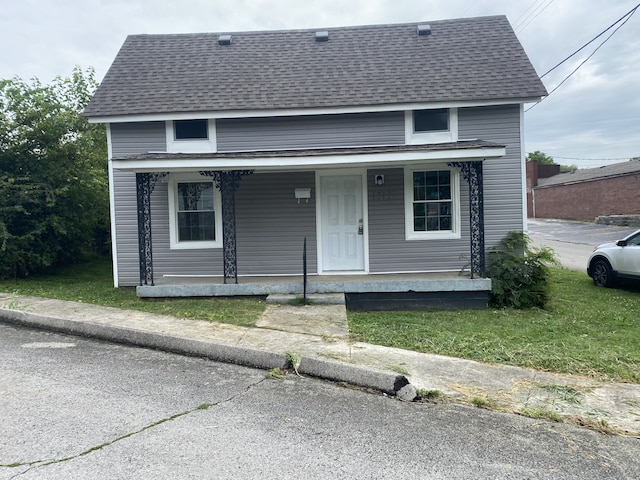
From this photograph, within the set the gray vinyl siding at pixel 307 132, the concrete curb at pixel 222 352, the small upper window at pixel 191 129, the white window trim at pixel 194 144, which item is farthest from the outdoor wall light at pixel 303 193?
the concrete curb at pixel 222 352

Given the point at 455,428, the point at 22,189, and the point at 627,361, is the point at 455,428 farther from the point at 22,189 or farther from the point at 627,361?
the point at 22,189

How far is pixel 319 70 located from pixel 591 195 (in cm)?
3294

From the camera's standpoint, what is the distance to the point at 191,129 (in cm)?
1019

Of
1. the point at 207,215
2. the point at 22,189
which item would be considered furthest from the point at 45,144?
the point at 207,215

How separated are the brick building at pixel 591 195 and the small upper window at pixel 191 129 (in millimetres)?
31615

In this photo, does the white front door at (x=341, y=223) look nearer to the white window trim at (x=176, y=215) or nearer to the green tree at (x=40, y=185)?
the white window trim at (x=176, y=215)

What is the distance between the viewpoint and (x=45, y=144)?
1141 cm

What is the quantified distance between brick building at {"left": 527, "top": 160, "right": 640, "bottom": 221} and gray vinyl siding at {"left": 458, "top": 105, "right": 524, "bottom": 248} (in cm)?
2729

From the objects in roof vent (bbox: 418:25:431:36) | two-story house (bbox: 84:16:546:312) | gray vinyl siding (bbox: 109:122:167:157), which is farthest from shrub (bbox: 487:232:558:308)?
gray vinyl siding (bbox: 109:122:167:157)

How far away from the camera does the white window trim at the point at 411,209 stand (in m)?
9.81

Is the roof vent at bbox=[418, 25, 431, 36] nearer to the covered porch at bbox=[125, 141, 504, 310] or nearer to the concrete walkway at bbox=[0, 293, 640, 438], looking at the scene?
the covered porch at bbox=[125, 141, 504, 310]

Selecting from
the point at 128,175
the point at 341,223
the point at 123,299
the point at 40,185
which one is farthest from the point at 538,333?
the point at 40,185

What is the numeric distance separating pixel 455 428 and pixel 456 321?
3.85m

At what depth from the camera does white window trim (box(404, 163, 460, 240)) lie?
9.81 metres
